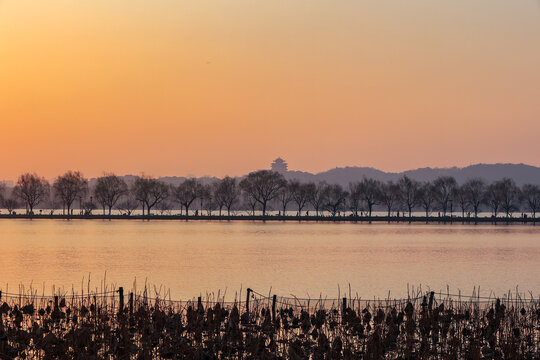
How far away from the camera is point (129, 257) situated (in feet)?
231

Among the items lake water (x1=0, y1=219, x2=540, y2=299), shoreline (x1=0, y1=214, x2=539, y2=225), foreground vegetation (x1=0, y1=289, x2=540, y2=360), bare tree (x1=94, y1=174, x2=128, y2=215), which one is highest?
bare tree (x1=94, y1=174, x2=128, y2=215)

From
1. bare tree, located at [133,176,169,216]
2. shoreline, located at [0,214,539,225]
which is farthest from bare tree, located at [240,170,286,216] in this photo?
bare tree, located at [133,176,169,216]

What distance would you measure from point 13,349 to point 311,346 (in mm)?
8511

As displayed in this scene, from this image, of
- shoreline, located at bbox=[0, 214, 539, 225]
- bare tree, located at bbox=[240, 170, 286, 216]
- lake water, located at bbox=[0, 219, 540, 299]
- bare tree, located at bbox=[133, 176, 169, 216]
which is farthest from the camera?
bare tree, located at bbox=[133, 176, 169, 216]

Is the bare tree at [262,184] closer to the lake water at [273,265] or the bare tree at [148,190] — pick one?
the bare tree at [148,190]

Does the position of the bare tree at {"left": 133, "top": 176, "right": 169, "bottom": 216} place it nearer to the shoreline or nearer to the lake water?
the shoreline

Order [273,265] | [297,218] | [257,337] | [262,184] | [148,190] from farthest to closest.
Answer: [148,190], [262,184], [297,218], [273,265], [257,337]

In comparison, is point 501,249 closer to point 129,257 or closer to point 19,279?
point 129,257

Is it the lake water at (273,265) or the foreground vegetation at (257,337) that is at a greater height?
the foreground vegetation at (257,337)

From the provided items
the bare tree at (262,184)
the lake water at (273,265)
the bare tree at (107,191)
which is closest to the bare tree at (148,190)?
the bare tree at (107,191)

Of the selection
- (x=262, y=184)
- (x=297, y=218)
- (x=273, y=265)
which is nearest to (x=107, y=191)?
(x=262, y=184)

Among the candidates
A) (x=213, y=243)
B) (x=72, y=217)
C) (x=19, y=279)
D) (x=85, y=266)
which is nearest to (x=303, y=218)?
(x=72, y=217)

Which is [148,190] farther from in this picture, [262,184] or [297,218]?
[297,218]

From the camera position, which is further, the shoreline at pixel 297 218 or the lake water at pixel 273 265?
the shoreline at pixel 297 218
